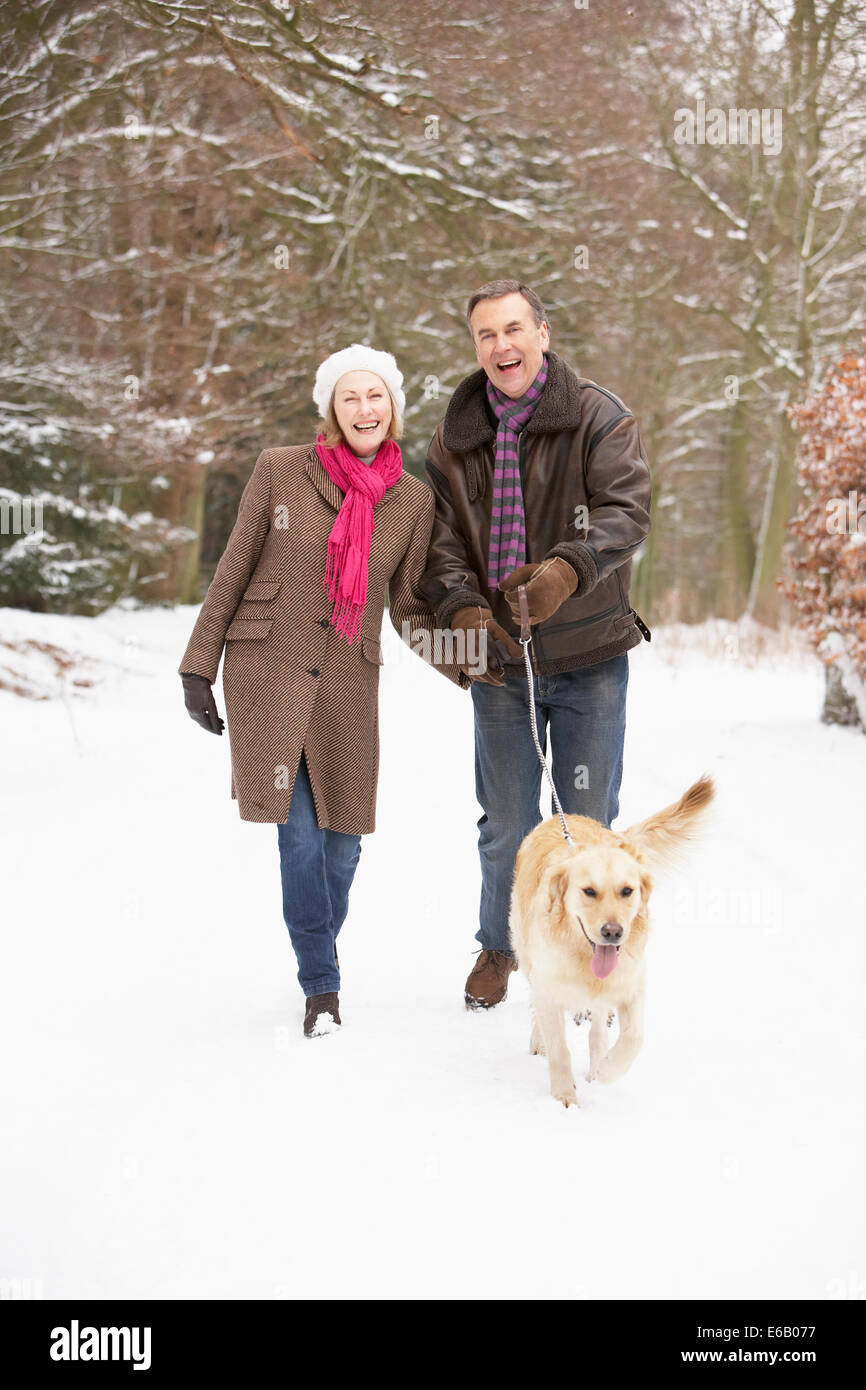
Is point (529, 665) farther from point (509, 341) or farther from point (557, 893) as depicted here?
point (509, 341)

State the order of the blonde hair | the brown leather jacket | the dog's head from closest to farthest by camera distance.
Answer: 1. the dog's head
2. the brown leather jacket
3. the blonde hair

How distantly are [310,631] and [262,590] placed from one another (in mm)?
203

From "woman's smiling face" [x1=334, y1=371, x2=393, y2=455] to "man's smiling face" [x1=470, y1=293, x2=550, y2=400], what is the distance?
1.16 feet

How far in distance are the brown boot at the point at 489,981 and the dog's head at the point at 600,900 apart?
100 centimetres

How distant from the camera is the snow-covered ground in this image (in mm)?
2600

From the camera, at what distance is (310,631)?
387 cm

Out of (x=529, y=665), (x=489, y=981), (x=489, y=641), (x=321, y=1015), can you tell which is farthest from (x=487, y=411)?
(x=321, y=1015)

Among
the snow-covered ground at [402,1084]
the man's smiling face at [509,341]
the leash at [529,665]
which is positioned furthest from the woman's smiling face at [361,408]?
the snow-covered ground at [402,1084]

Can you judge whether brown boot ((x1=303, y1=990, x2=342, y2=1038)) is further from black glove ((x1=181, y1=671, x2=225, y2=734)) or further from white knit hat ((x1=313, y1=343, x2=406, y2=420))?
white knit hat ((x1=313, y1=343, x2=406, y2=420))

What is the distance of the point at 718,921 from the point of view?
202 inches

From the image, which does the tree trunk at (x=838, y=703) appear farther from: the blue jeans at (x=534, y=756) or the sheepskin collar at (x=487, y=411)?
the sheepskin collar at (x=487, y=411)

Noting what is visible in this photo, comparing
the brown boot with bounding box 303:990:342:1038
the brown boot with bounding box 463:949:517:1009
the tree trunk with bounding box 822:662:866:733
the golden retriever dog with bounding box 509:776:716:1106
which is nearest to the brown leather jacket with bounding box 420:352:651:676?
the golden retriever dog with bounding box 509:776:716:1106
